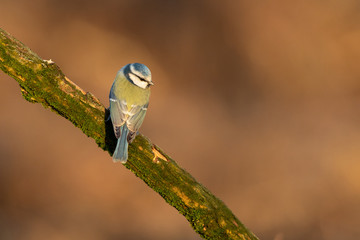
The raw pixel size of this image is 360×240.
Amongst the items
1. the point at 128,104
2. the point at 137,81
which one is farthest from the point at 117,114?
the point at 137,81

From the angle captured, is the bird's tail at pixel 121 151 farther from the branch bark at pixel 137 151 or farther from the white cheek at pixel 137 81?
the white cheek at pixel 137 81

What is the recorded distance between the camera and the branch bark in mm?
1473

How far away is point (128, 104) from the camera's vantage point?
1.79m

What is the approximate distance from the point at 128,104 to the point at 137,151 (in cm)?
34

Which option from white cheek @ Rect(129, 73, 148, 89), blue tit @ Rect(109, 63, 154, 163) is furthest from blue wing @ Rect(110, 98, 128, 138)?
white cheek @ Rect(129, 73, 148, 89)

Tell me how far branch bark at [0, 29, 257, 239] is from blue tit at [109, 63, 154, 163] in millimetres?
59

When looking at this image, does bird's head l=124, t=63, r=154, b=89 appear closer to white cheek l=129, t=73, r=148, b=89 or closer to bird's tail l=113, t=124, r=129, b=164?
white cheek l=129, t=73, r=148, b=89

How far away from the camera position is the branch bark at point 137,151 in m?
1.47

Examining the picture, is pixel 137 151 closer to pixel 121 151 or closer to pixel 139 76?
pixel 121 151

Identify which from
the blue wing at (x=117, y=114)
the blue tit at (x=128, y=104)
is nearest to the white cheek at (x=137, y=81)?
the blue tit at (x=128, y=104)

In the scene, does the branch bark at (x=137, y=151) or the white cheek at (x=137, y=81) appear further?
the white cheek at (x=137, y=81)

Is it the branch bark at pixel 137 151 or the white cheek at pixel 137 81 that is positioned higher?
the white cheek at pixel 137 81

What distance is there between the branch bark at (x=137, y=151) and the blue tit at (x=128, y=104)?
6 centimetres

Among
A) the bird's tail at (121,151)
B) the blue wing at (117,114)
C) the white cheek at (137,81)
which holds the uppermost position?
the white cheek at (137,81)
